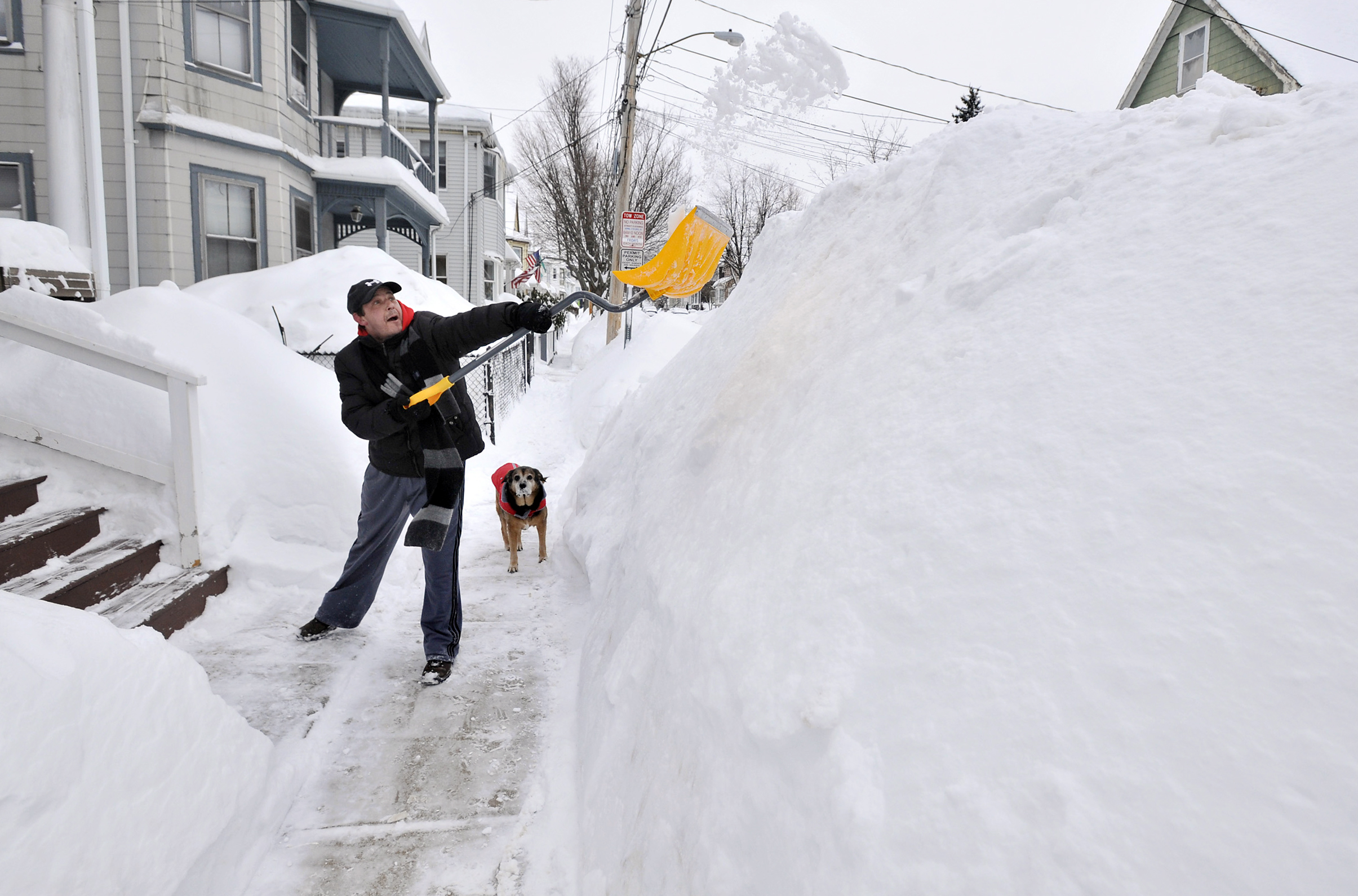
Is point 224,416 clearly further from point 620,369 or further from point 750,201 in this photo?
point 750,201

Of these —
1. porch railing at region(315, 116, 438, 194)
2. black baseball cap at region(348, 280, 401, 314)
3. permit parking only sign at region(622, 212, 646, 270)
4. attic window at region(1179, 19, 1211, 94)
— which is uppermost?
attic window at region(1179, 19, 1211, 94)

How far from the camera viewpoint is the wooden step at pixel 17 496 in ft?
10.9

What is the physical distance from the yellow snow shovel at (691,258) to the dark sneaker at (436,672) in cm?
226

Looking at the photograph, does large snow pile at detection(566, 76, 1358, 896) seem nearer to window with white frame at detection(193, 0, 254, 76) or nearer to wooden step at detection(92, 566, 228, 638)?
wooden step at detection(92, 566, 228, 638)

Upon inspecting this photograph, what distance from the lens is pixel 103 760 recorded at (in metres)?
1.64

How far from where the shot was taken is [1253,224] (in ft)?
5.48

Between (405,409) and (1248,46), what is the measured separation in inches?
691

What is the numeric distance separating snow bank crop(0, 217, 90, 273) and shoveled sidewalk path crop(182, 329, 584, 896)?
11.1ft

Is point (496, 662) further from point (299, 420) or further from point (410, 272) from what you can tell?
point (410, 272)

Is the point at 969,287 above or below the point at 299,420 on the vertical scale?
above

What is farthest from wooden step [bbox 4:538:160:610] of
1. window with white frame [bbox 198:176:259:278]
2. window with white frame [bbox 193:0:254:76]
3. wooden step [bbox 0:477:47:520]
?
window with white frame [bbox 193:0:254:76]

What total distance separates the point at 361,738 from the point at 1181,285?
311cm

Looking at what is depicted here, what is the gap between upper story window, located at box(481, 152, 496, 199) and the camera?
75.7ft

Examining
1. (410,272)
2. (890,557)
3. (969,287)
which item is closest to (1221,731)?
(890,557)
